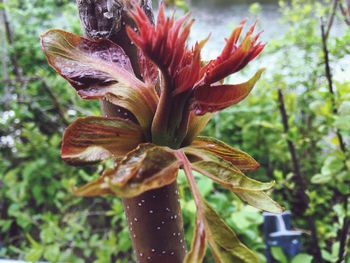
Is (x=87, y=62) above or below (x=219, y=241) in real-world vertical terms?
above

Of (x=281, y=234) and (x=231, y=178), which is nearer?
(x=231, y=178)

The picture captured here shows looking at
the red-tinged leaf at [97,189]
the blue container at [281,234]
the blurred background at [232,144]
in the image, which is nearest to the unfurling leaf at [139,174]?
the red-tinged leaf at [97,189]

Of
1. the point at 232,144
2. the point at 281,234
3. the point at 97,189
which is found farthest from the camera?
the point at 232,144

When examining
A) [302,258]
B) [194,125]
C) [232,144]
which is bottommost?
[302,258]

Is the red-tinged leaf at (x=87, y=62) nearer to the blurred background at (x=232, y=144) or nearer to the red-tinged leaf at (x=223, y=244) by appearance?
the red-tinged leaf at (x=223, y=244)

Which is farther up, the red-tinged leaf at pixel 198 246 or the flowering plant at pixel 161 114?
the flowering plant at pixel 161 114

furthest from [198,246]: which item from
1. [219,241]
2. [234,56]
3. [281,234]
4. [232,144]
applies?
[232,144]

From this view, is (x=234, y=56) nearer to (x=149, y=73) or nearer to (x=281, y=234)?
(x=149, y=73)

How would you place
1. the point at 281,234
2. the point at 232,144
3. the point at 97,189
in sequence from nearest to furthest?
the point at 97,189, the point at 281,234, the point at 232,144

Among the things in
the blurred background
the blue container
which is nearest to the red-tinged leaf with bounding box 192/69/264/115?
the blurred background
